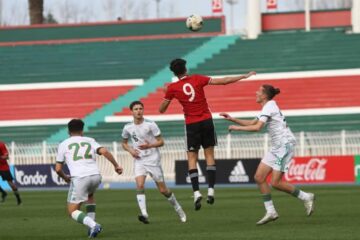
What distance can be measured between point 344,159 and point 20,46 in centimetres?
2388

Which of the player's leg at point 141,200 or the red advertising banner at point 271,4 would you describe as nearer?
the player's leg at point 141,200

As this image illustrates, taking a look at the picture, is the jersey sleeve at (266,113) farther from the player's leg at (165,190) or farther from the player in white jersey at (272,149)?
the player's leg at (165,190)

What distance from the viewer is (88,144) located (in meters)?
14.3

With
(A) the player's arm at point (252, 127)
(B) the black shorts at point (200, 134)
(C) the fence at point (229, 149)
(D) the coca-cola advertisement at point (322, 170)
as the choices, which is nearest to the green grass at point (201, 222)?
(B) the black shorts at point (200, 134)

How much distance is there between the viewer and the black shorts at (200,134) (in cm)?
1664

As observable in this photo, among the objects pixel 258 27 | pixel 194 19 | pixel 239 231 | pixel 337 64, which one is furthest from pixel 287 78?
pixel 239 231

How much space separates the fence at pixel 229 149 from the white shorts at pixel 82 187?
2325 centimetres

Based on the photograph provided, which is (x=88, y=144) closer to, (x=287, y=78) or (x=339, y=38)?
(x=287, y=78)

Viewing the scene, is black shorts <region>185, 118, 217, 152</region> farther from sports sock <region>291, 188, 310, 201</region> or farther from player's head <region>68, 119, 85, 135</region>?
player's head <region>68, 119, 85, 135</region>

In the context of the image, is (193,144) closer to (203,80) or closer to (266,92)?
(203,80)

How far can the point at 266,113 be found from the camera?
15836 mm

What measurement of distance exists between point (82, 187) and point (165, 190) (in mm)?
3235

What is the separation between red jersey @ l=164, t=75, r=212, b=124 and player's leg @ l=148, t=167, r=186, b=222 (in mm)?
1383

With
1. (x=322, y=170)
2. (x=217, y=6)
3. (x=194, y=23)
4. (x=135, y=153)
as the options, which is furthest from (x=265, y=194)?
(x=217, y=6)
